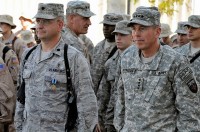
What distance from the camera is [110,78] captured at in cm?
880

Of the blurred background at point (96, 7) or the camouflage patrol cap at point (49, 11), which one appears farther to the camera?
the blurred background at point (96, 7)

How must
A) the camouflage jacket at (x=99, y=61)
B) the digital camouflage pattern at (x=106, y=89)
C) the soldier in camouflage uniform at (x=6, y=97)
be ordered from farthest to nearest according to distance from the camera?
the camouflage jacket at (x=99, y=61) < the digital camouflage pattern at (x=106, y=89) < the soldier in camouflage uniform at (x=6, y=97)

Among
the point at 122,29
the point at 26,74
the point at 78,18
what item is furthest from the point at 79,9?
the point at 26,74

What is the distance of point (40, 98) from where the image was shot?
598 centimetres

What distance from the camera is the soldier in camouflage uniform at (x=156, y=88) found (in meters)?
5.60

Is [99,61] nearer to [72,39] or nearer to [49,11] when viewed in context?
[72,39]

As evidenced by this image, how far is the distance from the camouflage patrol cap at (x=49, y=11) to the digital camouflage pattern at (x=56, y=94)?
0.31 m

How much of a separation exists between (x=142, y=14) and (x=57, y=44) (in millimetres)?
880

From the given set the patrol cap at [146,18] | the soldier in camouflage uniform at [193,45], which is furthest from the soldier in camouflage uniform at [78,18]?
the patrol cap at [146,18]

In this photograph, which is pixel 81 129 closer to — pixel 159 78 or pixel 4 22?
pixel 159 78

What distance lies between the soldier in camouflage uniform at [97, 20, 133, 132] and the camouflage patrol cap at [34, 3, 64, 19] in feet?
8.49

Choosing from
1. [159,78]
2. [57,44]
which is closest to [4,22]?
[57,44]

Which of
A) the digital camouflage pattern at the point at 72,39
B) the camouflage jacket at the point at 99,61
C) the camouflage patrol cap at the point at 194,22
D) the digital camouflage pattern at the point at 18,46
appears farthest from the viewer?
the digital camouflage pattern at the point at 18,46

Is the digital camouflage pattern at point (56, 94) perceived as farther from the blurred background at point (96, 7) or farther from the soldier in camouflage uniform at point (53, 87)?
the blurred background at point (96, 7)
